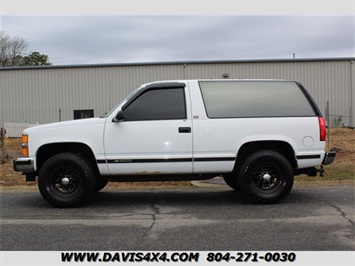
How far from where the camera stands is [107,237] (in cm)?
475

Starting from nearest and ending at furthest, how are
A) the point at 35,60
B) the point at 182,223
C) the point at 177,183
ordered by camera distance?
the point at 182,223 → the point at 177,183 → the point at 35,60

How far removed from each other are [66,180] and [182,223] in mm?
2158

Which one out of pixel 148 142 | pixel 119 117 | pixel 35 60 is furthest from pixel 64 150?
pixel 35 60

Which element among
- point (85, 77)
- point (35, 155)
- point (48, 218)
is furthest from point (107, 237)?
point (85, 77)

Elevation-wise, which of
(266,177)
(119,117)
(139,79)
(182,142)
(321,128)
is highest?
(139,79)

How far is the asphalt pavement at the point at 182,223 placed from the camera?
4.45m

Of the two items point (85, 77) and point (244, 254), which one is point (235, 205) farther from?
point (85, 77)

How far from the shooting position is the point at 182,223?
5.34m

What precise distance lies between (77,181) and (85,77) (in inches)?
825

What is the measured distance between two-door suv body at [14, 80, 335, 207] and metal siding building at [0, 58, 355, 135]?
63.5 ft

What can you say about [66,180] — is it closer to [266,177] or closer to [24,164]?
[24,164]

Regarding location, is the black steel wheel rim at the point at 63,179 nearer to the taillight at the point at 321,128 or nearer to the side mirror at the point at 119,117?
the side mirror at the point at 119,117

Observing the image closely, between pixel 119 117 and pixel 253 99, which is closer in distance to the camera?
pixel 119 117

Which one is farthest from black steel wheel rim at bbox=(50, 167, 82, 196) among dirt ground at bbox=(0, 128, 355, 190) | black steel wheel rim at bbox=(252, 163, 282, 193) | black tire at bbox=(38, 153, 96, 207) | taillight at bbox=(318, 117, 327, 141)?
taillight at bbox=(318, 117, 327, 141)
